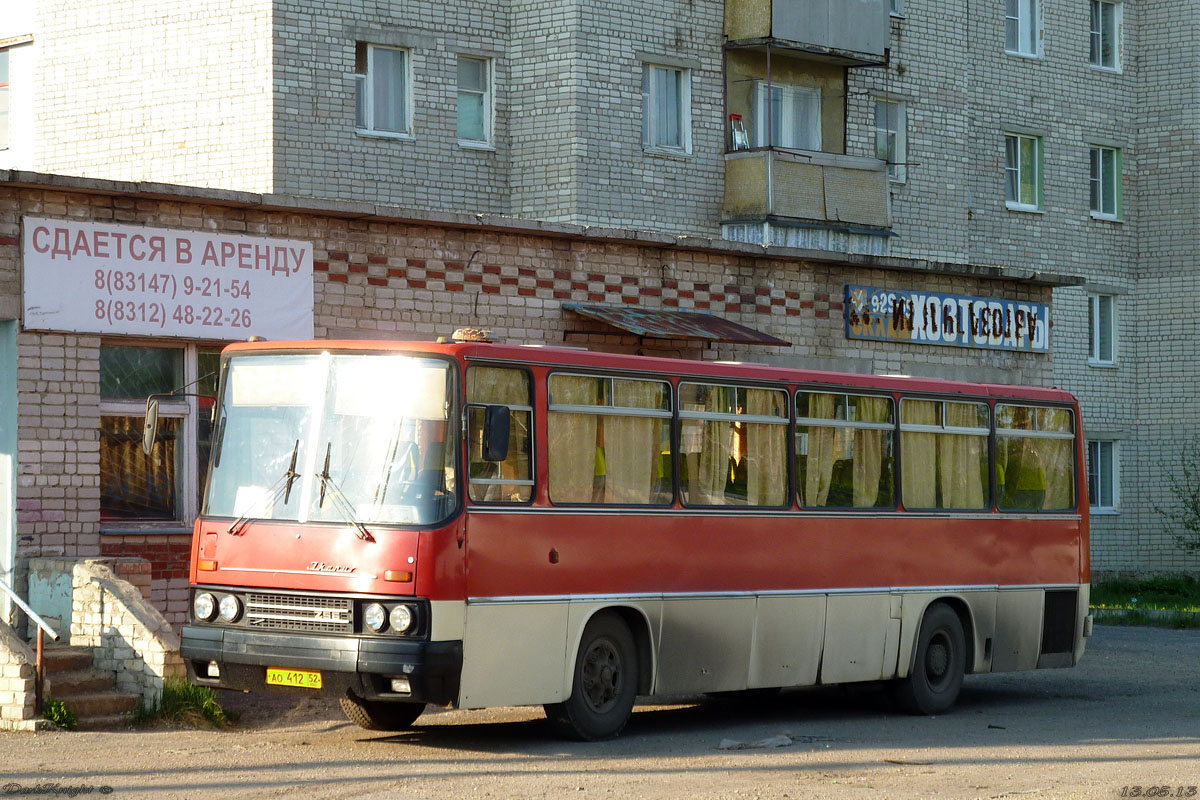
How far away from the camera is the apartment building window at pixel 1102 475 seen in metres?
36.8

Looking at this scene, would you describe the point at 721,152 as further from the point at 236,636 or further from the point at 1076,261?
the point at 236,636

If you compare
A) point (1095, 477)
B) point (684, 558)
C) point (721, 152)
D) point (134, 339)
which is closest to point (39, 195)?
point (134, 339)

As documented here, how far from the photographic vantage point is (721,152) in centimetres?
2933

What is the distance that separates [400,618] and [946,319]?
1246 centimetres

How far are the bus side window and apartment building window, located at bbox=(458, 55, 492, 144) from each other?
1592 cm

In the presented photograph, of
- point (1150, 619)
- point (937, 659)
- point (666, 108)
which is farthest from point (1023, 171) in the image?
point (937, 659)

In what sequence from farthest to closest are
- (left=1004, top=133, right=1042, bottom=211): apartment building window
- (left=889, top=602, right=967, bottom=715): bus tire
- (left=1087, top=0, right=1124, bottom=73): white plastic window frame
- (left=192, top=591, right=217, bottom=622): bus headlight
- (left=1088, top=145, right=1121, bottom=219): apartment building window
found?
(left=1087, top=0, right=1124, bottom=73): white plastic window frame, (left=1088, top=145, right=1121, bottom=219): apartment building window, (left=1004, top=133, right=1042, bottom=211): apartment building window, (left=889, top=602, right=967, bottom=715): bus tire, (left=192, top=591, right=217, bottom=622): bus headlight

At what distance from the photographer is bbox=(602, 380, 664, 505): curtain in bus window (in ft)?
41.9

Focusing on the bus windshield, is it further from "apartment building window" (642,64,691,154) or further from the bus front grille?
"apartment building window" (642,64,691,154)

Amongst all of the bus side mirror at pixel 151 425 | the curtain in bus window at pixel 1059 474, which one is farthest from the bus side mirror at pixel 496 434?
the curtain in bus window at pixel 1059 474

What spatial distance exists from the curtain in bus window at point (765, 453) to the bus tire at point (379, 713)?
3.01 metres

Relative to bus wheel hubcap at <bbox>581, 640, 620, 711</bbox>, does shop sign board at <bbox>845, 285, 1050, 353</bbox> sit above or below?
above

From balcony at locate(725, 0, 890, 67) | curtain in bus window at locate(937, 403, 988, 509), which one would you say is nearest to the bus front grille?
curtain in bus window at locate(937, 403, 988, 509)

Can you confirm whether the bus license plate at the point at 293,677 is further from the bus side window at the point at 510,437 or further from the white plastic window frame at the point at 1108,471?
the white plastic window frame at the point at 1108,471
